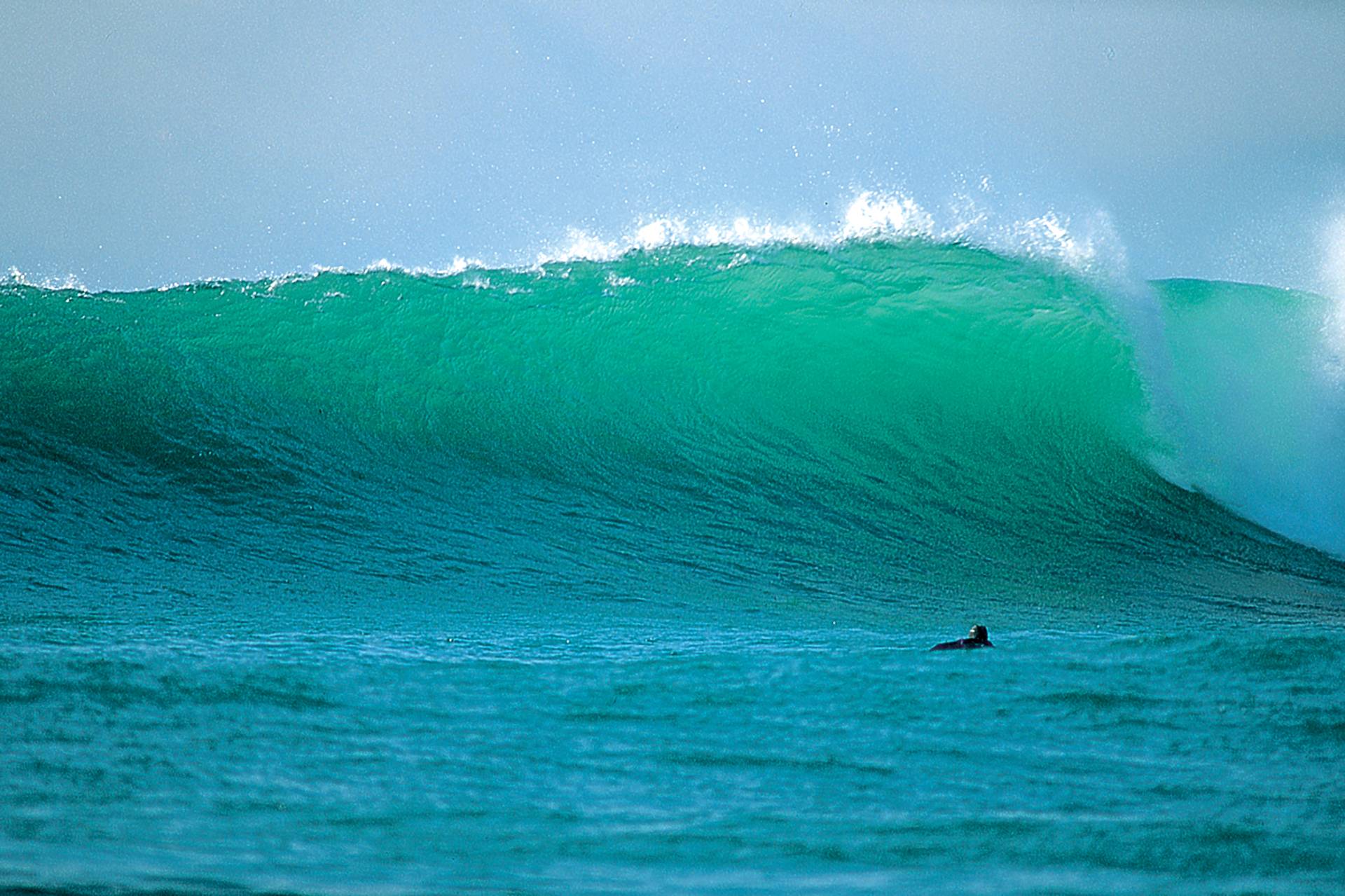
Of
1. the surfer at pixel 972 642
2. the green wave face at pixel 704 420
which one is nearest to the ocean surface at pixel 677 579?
the green wave face at pixel 704 420

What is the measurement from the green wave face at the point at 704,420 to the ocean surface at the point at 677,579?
0.12 feet

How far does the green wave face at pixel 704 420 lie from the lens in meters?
6.64

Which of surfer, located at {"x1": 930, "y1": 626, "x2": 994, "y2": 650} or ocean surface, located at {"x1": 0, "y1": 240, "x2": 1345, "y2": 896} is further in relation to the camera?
surfer, located at {"x1": 930, "y1": 626, "x2": 994, "y2": 650}

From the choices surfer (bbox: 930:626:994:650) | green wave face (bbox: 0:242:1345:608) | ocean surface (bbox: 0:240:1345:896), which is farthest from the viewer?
green wave face (bbox: 0:242:1345:608)

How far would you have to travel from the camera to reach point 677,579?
5992mm

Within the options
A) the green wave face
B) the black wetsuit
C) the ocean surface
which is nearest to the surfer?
the black wetsuit

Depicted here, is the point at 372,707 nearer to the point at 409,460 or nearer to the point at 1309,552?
the point at 409,460

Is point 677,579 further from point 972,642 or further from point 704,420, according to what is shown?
point 704,420

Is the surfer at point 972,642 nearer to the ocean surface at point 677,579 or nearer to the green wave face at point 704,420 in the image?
the ocean surface at point 677,579

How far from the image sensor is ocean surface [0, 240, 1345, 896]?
8.43 ft

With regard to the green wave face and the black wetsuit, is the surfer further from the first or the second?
the green wave face

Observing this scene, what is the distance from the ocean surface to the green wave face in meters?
0.04

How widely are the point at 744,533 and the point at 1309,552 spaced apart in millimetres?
3575

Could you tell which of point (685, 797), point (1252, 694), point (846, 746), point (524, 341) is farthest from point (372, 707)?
point (524, 341)
